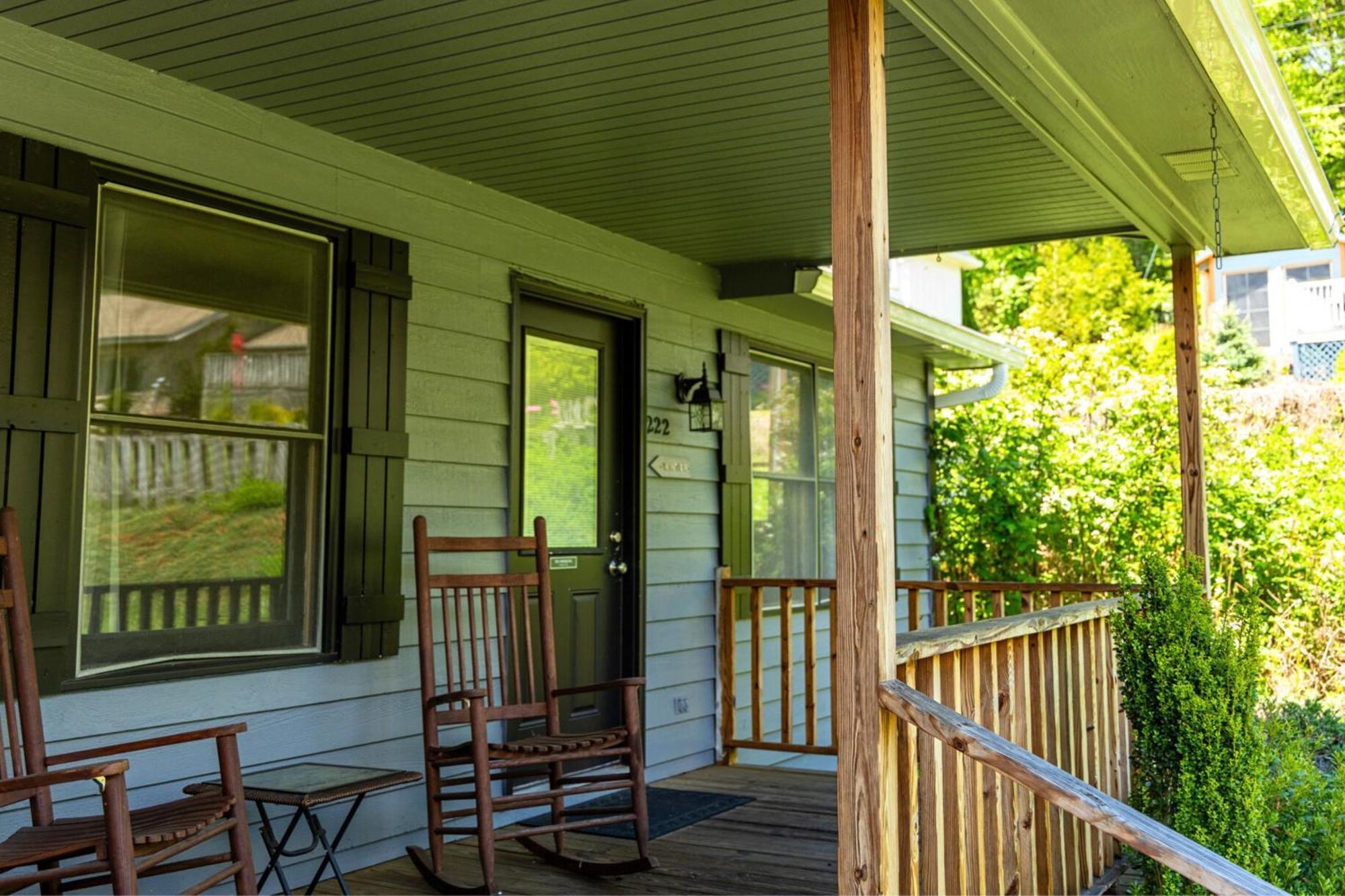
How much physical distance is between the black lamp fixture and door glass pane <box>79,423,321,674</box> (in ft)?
7.11

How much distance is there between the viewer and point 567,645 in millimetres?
4941

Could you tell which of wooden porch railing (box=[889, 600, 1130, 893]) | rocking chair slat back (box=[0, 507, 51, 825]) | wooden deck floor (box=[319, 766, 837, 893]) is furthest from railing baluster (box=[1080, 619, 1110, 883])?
rocking chair slat back (box=[0, 507, 51, 825])

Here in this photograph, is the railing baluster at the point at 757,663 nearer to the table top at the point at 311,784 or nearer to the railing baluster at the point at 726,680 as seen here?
the railing baluster at the point at 726,680

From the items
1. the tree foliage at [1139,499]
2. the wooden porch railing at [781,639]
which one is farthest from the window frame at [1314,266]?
the wooden porch railing at [781,639]

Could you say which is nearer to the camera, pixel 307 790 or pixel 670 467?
pixel 307 790

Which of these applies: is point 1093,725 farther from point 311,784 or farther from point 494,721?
point 311,784

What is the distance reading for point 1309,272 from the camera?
61.3 ft

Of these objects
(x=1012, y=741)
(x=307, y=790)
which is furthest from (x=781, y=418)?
(x=307, y=790)

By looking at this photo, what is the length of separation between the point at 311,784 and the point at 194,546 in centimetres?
79

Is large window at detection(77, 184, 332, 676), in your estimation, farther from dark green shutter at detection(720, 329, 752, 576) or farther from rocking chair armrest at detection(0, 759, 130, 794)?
dark green shutter at detection(720, 329, 752, 576)

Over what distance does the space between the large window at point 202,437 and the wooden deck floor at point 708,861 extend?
0.85 metres

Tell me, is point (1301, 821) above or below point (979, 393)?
below

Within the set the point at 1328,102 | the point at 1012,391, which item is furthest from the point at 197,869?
the point at 1328,102

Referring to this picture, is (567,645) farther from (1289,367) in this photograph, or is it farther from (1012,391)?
(1289,367)
